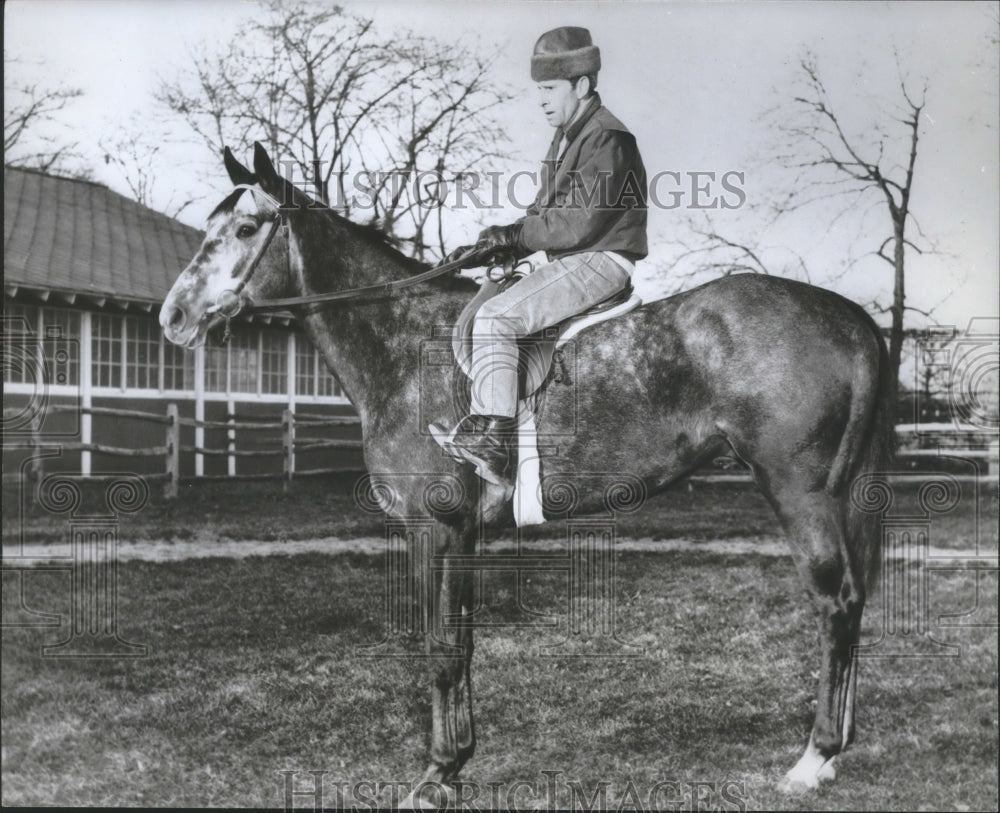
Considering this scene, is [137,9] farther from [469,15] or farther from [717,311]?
[717,311]

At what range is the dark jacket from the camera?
398 cm

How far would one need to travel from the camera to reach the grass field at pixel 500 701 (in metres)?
3.83

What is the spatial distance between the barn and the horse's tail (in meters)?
7.17

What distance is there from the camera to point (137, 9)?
4883 millimetres

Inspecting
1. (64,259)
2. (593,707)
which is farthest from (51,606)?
(64,259)

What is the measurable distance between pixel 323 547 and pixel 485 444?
6.46m

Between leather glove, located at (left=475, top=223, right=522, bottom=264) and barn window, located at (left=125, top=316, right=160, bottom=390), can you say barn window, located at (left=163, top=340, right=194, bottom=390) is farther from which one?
leather glove, located at (left=475, top=223, right=522, bottom=264)

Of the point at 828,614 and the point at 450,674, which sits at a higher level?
the point at 828,614

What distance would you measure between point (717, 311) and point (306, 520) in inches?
338
